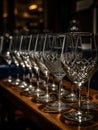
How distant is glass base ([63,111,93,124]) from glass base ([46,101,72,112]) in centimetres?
7

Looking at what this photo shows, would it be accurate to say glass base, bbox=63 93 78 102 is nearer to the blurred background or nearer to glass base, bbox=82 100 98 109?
glass base, bbox=82 100 98 109

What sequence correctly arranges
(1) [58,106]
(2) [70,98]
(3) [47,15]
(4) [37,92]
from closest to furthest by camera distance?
(1) [58,106]
(2) [70,98]
(4) [37,92]
(3) [47,15]

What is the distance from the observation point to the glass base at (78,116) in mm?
720

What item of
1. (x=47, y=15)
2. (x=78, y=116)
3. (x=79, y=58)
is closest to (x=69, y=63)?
(x=79, y=58)

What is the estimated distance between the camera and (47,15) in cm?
579

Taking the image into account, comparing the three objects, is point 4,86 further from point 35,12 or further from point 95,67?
point 35,12

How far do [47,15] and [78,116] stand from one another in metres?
5.18

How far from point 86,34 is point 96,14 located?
3406 millimetres

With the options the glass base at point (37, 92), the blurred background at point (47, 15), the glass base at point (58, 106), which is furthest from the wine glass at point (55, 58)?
the blurred background at point (47, 15)

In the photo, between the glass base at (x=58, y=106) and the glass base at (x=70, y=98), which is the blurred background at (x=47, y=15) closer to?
the glass base at (x=70, y=98)

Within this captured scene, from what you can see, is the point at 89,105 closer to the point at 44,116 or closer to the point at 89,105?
the point at 89,105

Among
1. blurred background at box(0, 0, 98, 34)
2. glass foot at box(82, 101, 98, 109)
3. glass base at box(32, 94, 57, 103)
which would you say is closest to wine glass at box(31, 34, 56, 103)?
glass base at box(32, 94, 57, 103)

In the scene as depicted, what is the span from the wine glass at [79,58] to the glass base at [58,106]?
0.09 meters

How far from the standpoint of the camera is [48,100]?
0.97m
